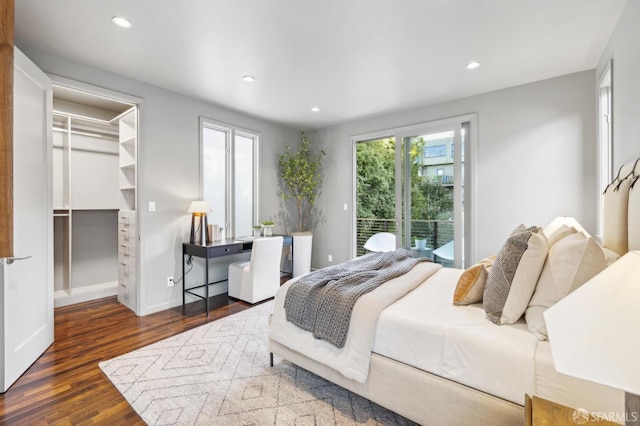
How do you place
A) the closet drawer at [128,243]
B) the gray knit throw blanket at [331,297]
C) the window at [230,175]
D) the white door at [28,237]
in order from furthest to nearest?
the window at [230,175] → the closet drawer at [128,243] → the white door at [28,237] → the gray knit throw blanket at [331,297]


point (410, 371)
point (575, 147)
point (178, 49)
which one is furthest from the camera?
point (575, 147)

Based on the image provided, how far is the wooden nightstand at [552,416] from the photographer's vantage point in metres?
0.93

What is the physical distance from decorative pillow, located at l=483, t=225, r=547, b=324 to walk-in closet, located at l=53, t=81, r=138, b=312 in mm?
3478

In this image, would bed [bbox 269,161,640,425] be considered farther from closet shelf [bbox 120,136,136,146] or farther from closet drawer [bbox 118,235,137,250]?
closet shelf [bbox 120,136,136,146]

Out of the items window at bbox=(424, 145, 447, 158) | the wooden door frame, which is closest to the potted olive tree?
window at bbox=(424, 145, 447, 158)

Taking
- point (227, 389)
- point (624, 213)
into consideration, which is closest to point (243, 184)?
point (227, 389)

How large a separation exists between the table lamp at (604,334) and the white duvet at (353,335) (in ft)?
3.37

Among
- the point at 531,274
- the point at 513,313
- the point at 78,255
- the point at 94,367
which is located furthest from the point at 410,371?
the point at 78,255

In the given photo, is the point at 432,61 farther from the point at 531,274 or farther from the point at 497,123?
the point at 531,274

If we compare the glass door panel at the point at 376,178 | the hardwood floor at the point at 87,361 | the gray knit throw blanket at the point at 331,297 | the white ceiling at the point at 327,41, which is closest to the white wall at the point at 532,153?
the white ceiling at the point at 327,41

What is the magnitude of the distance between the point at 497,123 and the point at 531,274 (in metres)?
2.70

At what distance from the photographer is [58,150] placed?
12.7 ft

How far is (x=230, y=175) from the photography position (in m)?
4.30

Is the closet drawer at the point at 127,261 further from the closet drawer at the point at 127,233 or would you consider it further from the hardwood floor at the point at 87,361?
the hardwood floor at the point at 87,361
